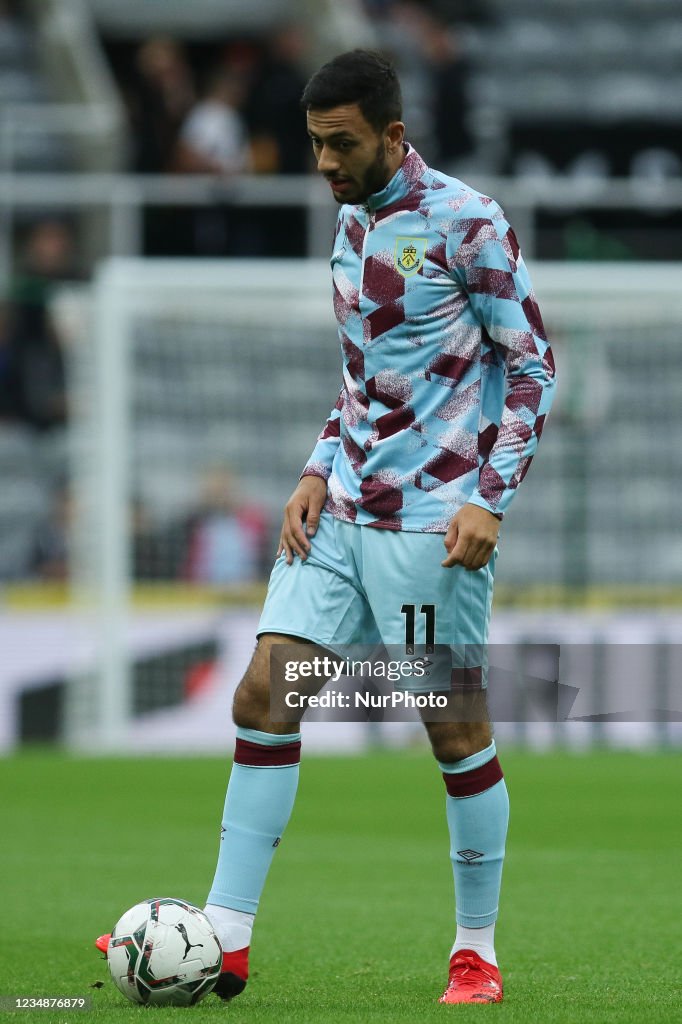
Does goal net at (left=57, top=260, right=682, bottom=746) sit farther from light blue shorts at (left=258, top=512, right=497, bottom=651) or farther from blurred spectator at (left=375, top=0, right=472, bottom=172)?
light blue shorts at (left=258, top=512, right=497, bottom=651)

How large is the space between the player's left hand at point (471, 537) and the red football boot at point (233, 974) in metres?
0.87

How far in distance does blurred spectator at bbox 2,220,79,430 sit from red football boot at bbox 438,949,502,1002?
8.43m

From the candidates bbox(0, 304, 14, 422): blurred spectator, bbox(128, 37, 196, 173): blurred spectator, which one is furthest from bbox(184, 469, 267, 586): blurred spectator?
bbox(128, 37, 196, 173): blurred spectator

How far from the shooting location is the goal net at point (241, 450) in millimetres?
10906

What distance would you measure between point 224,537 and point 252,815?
292 inches

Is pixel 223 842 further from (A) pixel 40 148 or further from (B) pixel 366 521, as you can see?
(A) pixel 40 148

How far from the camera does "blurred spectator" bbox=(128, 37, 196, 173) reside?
14609mm

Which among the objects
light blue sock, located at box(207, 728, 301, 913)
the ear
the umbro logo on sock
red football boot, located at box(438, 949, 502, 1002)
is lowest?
red football boot, located at box(438, 949, 502, 1002)

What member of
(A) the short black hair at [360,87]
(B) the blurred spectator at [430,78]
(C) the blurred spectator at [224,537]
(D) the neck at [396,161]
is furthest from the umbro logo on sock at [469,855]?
(B) the blurred spectator at [430,78]

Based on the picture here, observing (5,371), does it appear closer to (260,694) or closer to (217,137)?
(217,137)

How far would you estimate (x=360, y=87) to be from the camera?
3.76 m

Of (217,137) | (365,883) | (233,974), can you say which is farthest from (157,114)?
(233,974)

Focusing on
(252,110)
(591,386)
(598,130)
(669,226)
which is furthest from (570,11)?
(591,386)

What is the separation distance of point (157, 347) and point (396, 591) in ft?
26.0
